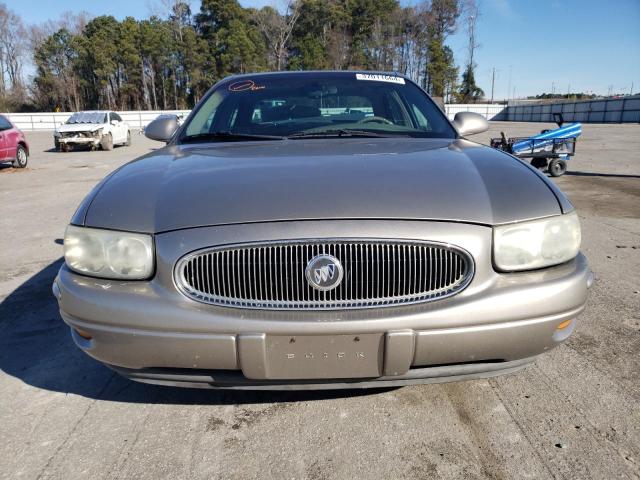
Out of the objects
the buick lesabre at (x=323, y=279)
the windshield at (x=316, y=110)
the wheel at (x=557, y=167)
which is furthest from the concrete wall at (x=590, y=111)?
the buick lesabre at (x=323, y=279)

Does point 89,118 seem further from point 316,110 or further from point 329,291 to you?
point 329,291

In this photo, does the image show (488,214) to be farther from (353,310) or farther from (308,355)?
(308,355)

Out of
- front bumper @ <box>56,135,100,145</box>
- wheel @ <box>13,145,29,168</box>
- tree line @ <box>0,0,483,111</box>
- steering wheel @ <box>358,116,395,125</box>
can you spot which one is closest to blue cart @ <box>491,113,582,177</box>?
steering wheel @ <box>358,116,395,125</box>

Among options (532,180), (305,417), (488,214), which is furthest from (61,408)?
(532,180)

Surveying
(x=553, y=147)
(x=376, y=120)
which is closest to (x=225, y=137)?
(x=376, y=120)

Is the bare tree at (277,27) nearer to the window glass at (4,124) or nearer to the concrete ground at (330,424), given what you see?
the window glass at (4,124)

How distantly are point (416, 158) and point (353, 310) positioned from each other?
87cm

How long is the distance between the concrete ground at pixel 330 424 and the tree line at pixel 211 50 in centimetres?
5693

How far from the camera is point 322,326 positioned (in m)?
1.66

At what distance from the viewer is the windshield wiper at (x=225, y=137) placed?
2767 millimetres

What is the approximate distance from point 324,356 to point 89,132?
1853 cm

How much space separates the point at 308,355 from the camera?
1702mm

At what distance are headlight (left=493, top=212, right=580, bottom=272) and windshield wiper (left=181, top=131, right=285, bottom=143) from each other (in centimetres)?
140

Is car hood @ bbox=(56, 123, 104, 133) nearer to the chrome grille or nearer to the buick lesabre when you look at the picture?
the buick lesabre
